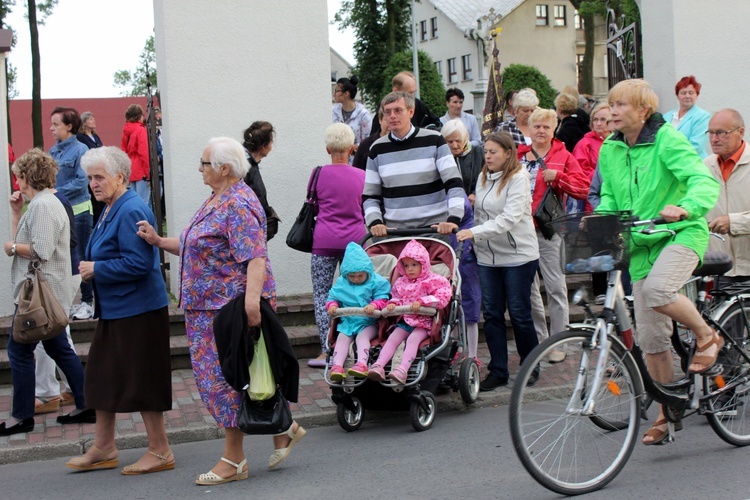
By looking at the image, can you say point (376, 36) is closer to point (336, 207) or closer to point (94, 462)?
point (336, 207)

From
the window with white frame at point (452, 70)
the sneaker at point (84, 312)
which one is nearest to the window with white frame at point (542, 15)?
the window with white frame at point (452, 70)

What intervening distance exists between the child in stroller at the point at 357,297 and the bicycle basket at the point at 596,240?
6.77 ft

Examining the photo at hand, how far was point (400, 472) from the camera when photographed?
5.72 metres

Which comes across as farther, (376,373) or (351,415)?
(351,415)

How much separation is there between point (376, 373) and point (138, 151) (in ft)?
25.1

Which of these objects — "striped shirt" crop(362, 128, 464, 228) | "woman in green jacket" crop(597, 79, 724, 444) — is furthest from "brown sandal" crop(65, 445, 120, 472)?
"woman in green jacket" crop(597, 79, 724, 444)

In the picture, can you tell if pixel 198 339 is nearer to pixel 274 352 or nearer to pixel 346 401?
pixel 274 352

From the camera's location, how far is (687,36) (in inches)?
435

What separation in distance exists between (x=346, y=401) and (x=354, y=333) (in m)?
0.48

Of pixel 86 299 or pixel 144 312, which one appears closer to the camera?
pixel 144 312

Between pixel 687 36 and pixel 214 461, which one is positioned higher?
pixel 687 36

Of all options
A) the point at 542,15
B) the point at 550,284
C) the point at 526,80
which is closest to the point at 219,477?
the point at 550,284

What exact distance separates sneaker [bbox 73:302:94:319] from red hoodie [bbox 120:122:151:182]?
3.73 metres

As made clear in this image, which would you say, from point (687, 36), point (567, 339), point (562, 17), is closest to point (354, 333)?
point (567, 339)
